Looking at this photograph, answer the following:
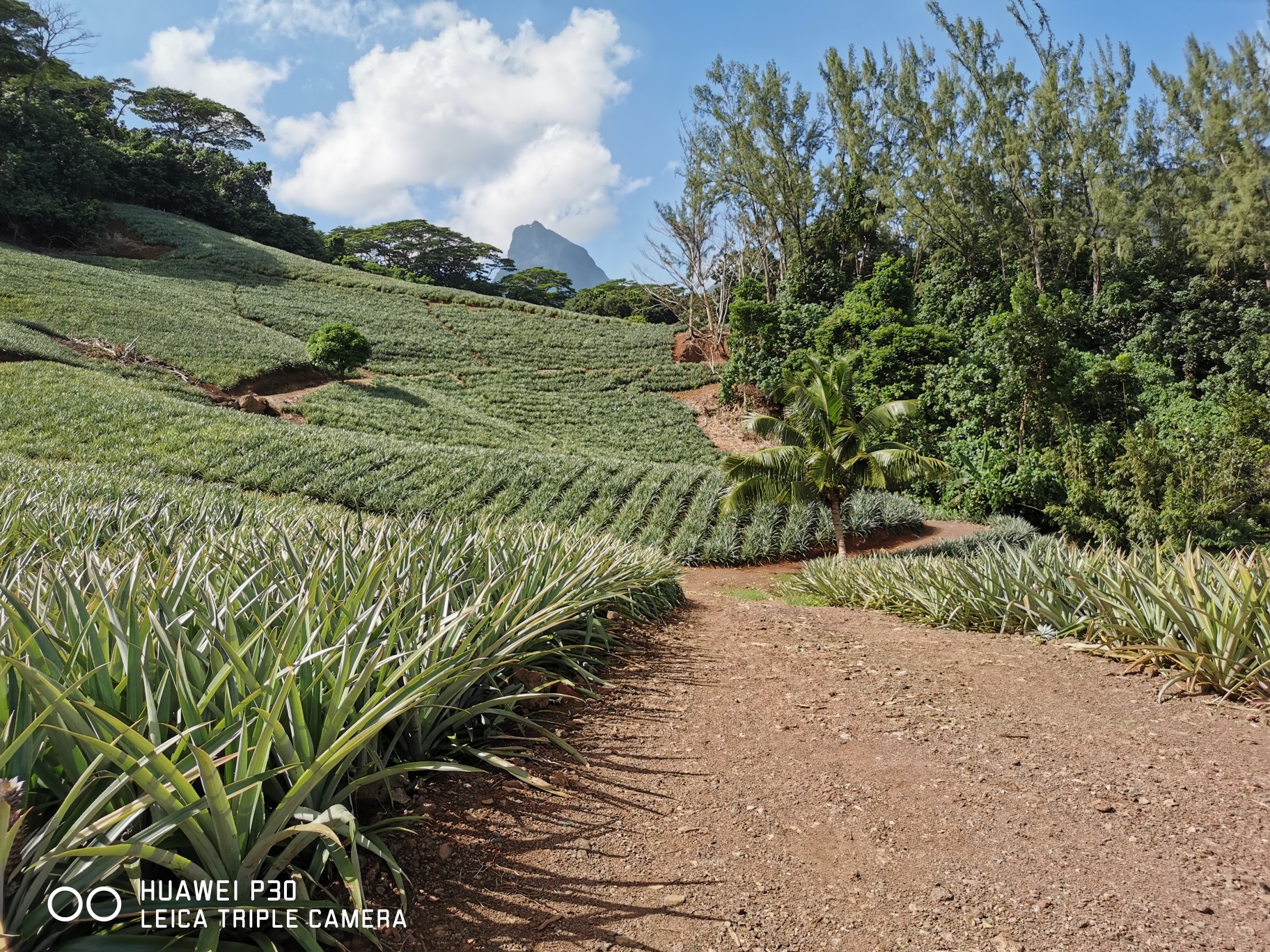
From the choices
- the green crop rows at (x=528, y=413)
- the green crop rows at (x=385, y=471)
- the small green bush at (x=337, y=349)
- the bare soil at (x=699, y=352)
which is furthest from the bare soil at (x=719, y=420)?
the small green bush at (x=337, y=349)

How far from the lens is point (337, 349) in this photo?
22438 millimetres

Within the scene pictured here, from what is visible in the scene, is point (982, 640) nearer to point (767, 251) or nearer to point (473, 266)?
point (767, 251)

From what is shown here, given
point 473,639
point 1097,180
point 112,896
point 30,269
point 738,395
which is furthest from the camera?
point 738,395

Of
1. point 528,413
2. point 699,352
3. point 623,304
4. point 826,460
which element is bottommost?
point 826,460

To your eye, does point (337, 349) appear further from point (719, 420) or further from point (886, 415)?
point (886, 415)

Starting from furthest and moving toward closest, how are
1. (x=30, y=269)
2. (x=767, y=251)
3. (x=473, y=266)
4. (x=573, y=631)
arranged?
(x=473, y=266), (x=767, y=251), (x=30, y=269), (x=573, y=631)

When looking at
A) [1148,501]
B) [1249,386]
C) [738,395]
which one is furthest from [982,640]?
[738,395]

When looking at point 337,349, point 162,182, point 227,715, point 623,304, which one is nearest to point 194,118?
point 162,182

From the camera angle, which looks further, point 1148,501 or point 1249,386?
point 1249,386

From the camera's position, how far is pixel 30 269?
2503 centimetres

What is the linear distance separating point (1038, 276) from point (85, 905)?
2720 centimetres

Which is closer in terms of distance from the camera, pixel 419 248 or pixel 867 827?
pixel 867 827

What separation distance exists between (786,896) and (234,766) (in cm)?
163

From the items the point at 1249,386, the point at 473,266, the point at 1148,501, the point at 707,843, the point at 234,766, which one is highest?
the point at 473,266
